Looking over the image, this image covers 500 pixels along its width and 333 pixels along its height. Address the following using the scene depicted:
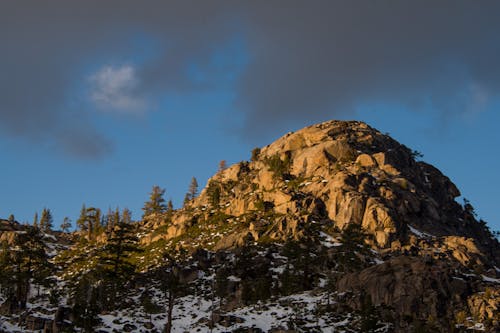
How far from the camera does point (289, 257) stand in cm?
8831

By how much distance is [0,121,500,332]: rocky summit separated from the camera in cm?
6600

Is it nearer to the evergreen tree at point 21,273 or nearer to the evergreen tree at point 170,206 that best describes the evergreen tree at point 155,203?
the evergreen tree at point 170,206

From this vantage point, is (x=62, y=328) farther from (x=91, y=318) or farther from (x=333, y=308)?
(x=333, y=308)

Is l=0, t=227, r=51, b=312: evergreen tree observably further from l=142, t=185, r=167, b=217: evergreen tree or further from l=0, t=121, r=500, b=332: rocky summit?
l=142, t=185, r=167, b=217: evergreen tree

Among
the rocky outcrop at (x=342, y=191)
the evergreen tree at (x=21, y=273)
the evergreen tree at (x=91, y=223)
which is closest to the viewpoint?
the evergreen tree at (x=21, y=273)

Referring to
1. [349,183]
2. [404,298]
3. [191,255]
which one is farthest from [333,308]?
[349,183]

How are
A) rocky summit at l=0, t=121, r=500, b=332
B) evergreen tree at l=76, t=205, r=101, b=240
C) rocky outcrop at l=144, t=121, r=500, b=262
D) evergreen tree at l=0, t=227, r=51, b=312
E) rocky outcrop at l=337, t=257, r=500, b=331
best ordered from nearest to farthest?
rocky outcrop at l=337, t=257, r=500, b=331 → rocky summit at l=0, t=121, r=500, b=332 → evergreen tree at l=0, t=227, r=51, b=312 → rocky outcrop at l=144, t=121, r=500, b=262 → evergreen tree at l=76, t=205, r=101, b=240

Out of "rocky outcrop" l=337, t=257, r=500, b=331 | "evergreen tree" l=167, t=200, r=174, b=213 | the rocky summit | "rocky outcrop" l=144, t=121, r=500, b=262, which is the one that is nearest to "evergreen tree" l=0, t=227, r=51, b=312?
the rocky summit

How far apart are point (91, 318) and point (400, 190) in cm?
9062

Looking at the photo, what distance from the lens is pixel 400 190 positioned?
5079 inches

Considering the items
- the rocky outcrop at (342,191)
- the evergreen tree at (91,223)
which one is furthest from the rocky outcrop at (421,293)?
the evergreen tree at (91,223)

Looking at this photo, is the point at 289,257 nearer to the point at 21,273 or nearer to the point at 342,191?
the point at 342,191

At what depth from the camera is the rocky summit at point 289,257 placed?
6600cm

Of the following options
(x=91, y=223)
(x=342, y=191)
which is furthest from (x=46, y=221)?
(x=342, y=191)
